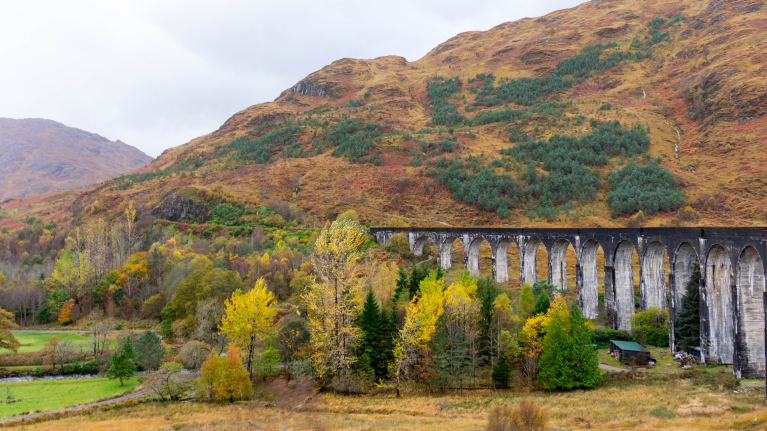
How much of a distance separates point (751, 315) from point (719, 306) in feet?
8.18

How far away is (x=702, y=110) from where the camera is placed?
89.8 m

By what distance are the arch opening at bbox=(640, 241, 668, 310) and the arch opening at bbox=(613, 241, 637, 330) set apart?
114 centimetres

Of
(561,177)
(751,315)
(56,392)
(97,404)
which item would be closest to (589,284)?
(751,315)

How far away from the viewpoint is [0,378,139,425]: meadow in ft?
78.6

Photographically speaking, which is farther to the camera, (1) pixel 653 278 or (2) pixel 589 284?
(2) pixel 589 284

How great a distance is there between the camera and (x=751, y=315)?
21.6 m

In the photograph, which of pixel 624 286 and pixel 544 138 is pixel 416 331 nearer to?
pixel 624 286

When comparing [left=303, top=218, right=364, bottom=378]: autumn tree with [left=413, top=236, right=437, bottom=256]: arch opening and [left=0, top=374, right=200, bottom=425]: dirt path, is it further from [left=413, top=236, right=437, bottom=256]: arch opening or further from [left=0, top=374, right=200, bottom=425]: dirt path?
[left=413, top=236, right=437, bottom=256]: arch opening

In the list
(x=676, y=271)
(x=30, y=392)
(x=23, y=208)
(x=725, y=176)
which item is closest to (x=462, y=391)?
(x=676, y=271)

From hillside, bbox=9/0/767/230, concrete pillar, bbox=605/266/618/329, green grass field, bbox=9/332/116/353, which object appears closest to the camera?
concrete pillar, bbox=605/266/618/329

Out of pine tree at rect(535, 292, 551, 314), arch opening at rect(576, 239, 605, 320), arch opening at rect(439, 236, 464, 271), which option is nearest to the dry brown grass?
pine tree at rect(535, 292, 551, 314)

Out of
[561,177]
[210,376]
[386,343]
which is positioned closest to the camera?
[210,376]

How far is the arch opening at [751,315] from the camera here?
21344 mm

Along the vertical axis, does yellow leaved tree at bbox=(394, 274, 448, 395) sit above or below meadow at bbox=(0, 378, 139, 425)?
above
